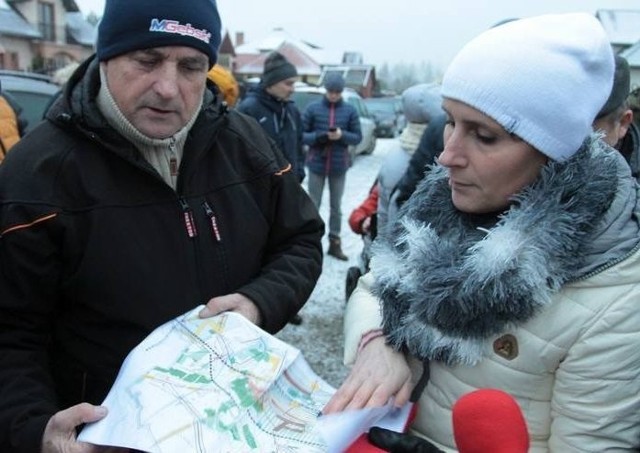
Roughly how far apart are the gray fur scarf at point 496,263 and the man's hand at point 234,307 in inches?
14.4

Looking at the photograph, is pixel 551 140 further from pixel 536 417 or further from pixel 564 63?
pixel 536 417

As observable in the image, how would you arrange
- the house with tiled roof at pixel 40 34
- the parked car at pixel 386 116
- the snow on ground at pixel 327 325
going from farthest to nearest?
the house with tiled roof at pixel 40 34 < the parked car at pixel 386 116 < the snow on ground at pixel 327 325

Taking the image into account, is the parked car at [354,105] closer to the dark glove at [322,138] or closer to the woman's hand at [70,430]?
the dark glove at [322,138]

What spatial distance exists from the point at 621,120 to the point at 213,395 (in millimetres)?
1896

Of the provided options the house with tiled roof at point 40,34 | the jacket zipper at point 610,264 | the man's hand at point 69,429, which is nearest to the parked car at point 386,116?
the house with tiled roof at point 40,34

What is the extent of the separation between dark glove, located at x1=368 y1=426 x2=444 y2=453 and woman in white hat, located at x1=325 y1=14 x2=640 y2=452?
0.5 inches

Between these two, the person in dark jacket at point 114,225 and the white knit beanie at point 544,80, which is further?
the person in dark jacket at point 114,225

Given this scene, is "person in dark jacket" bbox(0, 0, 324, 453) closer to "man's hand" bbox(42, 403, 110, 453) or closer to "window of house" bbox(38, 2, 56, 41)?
"man's hand" bbox(42, 403, 110, 453)

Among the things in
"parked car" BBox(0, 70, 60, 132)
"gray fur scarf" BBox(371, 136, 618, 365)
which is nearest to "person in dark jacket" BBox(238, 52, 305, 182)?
"parked car" BBox(0, 70, 60, 132)

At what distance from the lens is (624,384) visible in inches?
46.6

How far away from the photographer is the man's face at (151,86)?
58.4 inches

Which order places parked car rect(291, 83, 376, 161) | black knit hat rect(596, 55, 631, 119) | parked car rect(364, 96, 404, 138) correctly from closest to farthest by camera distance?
black knit hat rect(596, 55, 631, 119)
parked car rect(291, 83, 376, 161)
parked car rect(364, 96, 404, 138)

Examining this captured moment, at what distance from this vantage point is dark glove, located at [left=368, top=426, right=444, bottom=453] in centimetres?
119

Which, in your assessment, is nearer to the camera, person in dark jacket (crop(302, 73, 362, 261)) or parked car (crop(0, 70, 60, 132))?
parked car (crop(0, 70, 60, 132))
